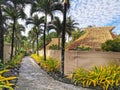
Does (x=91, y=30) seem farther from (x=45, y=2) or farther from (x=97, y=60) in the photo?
(x=97, y=60)

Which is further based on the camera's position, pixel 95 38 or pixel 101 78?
pixel 95 38

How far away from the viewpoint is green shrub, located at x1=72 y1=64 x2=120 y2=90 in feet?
45.5

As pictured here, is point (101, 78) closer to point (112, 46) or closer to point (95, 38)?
point (112, 46)

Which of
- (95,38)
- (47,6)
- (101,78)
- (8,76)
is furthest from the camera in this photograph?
(95,38)

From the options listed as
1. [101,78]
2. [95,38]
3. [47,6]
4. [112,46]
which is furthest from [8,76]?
[95,38]

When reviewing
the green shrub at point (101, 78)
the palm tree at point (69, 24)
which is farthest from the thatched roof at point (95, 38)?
the green shrub at point (101, 78)

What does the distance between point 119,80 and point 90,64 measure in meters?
3.53

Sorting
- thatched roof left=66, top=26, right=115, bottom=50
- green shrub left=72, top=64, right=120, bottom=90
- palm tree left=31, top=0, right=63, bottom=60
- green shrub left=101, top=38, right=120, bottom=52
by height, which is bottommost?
green shrub left=72, top=64, right=120, bottom=90

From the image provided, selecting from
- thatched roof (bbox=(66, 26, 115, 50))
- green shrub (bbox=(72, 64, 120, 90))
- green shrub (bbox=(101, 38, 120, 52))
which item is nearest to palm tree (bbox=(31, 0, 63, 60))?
green shrub (bbox=(101, 38, 120, 52))

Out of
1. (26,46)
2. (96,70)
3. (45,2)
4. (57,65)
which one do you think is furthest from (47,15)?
(26,46)

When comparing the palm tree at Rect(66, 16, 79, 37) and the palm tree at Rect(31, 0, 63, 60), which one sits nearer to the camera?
the palm tree at Rect(31, 0, 63, 60)

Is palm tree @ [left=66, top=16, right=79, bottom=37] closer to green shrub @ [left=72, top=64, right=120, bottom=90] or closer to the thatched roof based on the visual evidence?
the thatched roof

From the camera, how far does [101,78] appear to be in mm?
14219

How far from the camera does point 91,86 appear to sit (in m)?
14.6
